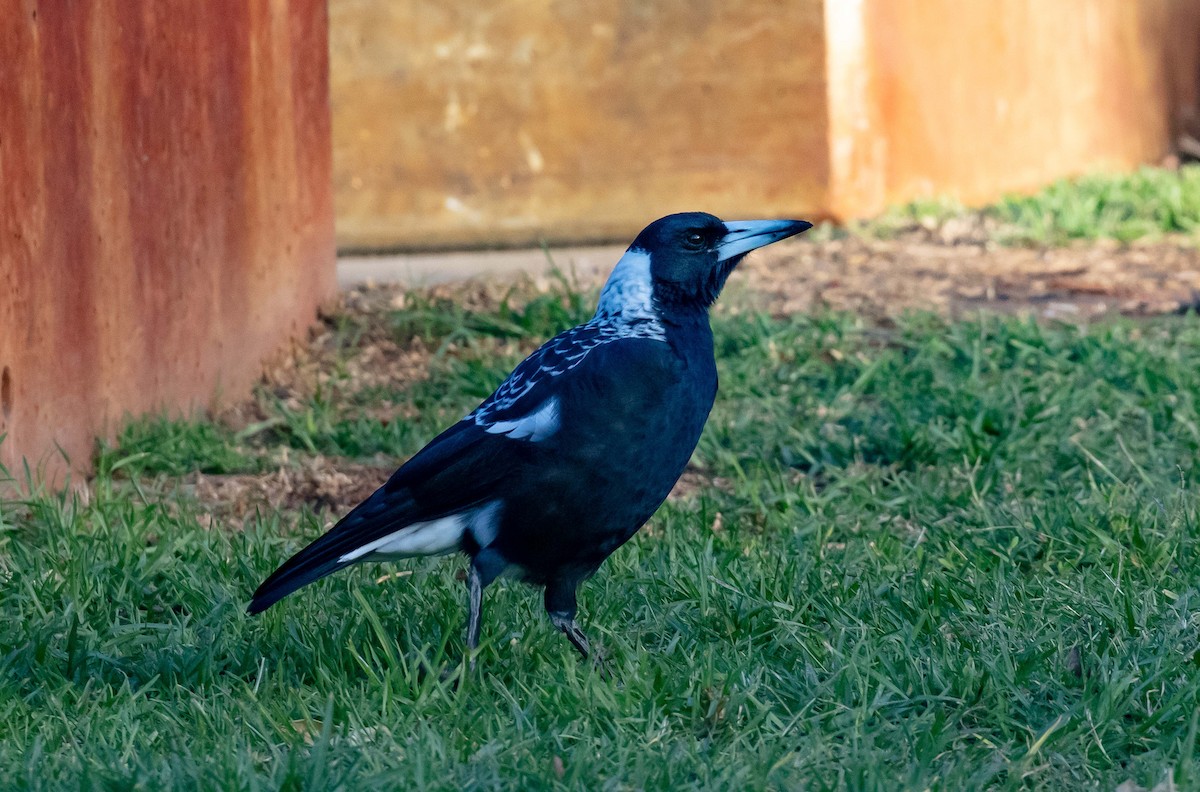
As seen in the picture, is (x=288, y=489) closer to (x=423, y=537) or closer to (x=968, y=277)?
(x=423, y=537)

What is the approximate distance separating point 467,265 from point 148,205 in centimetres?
341

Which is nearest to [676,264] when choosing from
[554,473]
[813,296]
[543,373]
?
[543,373]

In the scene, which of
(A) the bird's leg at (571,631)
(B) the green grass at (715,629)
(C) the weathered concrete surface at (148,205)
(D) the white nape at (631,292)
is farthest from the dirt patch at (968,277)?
(A) the bird's leg at (571,631)

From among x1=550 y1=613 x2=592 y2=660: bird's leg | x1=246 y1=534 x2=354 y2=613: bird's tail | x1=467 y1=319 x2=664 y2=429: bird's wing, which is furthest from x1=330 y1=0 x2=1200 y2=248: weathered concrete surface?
x1=246 y1=534 x2=354 y2=613: bird's tail

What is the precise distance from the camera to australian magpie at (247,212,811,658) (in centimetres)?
269

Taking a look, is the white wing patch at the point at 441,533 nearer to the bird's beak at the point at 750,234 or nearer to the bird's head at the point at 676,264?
the bird's head at the point at 676,264

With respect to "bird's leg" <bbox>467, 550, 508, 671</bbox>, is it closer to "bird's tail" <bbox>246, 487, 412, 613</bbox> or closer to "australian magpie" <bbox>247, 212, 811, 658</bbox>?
"australian magpie" <bbox>247, 212, 811, 658</bbox>

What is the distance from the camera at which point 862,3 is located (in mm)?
8016

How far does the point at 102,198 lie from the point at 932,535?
2.22 meters

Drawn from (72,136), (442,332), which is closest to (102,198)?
(72,136)

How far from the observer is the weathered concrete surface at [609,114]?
797 cm

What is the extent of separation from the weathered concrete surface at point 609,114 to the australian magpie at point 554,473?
531cm

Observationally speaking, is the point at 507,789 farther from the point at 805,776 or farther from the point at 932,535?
the point at 932,535

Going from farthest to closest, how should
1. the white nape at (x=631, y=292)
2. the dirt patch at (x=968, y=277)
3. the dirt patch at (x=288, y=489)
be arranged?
the dirt patch at (x=968, y=277), the dirt patch at (x=288, y=489), the white nape at (x=631, y=292)
